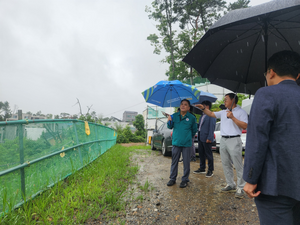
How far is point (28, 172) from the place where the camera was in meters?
2.86

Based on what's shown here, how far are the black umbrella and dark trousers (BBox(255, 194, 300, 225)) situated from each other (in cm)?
168

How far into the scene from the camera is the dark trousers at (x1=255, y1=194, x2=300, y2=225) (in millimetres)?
1253

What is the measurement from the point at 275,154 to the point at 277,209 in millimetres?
366

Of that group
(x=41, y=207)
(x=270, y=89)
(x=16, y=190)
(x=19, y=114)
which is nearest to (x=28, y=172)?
(x=16, y=190)

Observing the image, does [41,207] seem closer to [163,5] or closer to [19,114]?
[19,114]

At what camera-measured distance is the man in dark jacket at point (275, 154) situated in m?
1.25

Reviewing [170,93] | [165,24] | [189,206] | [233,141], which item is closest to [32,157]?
[189,206]

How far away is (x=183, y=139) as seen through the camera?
4129 mm

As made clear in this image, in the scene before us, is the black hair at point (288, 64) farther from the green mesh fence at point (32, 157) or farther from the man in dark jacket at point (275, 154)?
the green mesh fence at point (32, 157)

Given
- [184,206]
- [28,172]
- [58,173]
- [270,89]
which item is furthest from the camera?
[58,173]

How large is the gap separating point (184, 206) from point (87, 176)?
2304 millimetres

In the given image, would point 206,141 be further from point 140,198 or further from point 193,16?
point 193,16

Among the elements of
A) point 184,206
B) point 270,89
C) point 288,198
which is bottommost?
point 184,206

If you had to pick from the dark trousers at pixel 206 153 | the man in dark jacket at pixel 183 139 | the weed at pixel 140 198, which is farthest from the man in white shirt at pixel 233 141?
the weed at pixel 140 198
